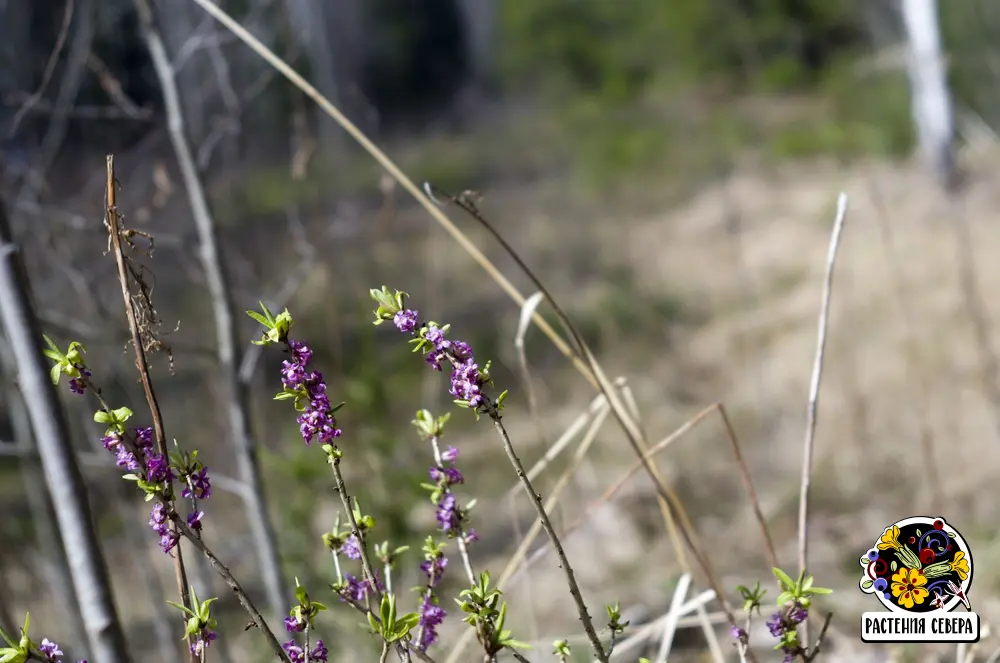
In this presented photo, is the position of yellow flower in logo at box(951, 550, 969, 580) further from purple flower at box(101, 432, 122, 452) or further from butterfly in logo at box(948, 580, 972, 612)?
purple flower at box(101, 432, 122, 452)

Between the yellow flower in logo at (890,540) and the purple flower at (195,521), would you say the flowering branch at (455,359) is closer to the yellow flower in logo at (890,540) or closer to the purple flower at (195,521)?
the purple flower at (195,521)

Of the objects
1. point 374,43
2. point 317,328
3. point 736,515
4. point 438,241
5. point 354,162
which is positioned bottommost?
point 736,515

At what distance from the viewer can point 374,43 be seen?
490 inches

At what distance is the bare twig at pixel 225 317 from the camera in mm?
1272

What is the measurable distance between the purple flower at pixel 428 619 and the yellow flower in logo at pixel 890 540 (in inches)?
20.2

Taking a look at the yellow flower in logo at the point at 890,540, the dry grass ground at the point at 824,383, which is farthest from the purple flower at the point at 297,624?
the dry grass ground at the point at 824,383

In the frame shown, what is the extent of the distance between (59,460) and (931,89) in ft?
24.1

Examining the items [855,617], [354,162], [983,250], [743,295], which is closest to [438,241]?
[354,162]

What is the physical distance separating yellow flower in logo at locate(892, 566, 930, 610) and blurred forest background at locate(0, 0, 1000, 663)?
0.31m

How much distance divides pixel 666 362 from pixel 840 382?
141 cm

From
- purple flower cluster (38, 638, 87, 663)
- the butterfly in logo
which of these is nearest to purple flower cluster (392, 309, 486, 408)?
purple flower cluster (38, 638, 87, 663)

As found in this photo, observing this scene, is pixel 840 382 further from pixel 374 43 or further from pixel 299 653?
pixel 374 43

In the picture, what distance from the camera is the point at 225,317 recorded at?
4.26 ft

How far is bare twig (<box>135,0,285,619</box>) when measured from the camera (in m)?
1.27
